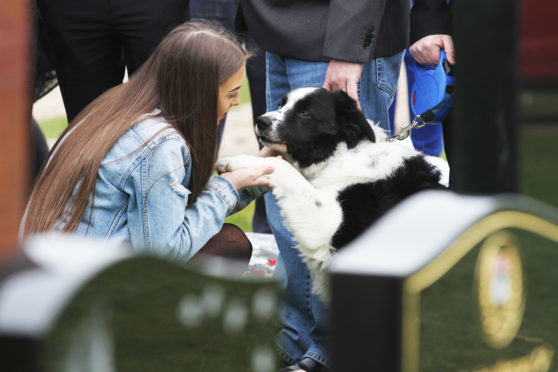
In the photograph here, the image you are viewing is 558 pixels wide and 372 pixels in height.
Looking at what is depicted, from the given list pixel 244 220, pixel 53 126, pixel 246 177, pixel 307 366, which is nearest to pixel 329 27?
pixel 246 177

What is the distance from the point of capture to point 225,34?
3145mm

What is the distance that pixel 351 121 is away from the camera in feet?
11.8

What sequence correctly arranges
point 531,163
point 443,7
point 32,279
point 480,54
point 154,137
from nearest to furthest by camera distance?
point 32,279, point 480,54, point 531,163, point 154,137, point 443,7

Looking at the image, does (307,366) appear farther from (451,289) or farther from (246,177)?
(451,289)

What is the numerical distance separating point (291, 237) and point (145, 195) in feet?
3.23

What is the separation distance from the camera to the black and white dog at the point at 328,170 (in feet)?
11.1

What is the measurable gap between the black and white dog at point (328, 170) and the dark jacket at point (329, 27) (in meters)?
0.26

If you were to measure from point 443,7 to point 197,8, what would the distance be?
1.42 metres

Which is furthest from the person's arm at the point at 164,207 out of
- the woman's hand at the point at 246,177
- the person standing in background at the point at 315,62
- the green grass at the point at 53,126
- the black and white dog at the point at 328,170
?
the green grass at the point at 53,126

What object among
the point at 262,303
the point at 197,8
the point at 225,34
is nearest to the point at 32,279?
the point at 262,303

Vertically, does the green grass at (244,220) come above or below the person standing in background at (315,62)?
below

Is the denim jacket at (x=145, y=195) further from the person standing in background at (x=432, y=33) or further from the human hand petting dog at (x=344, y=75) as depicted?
the person standing in background at (x=432, y=33)

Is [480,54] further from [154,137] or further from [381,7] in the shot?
[381,7]

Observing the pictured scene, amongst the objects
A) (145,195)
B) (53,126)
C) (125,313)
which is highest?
(125,313)
